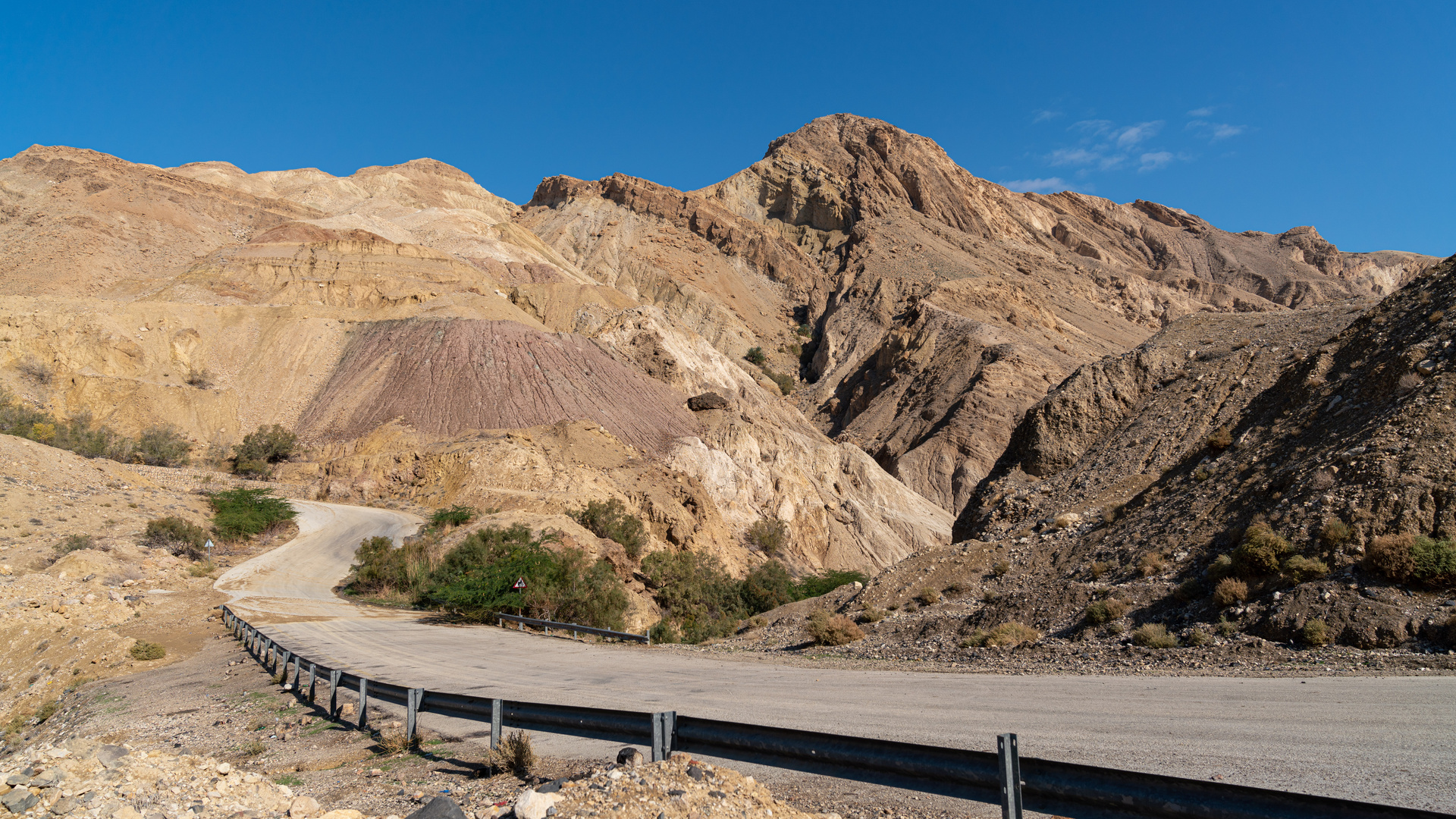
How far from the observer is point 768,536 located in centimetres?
4719

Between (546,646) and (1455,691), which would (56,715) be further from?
(1455,691)

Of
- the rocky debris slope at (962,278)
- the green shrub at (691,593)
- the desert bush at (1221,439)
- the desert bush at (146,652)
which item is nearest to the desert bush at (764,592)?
the green shrub at (691,593)

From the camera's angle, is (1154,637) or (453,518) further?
(453,518)

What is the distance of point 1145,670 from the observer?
9.98 meters

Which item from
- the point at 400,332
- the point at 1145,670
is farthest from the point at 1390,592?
the point at 400,332

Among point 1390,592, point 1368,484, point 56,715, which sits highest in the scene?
point 1368,484

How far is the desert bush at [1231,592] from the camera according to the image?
1088 cm

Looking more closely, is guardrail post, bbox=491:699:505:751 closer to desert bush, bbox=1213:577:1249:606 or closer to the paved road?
the paved road

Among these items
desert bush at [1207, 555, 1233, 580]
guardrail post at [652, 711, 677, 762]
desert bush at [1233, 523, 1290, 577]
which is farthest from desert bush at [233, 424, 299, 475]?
desert bush at [1233, 523, 1290, 577]

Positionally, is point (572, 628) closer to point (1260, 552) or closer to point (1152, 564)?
point (1152, 564)

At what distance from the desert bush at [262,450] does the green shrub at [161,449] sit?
2.78 metres

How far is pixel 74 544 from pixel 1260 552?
111ft

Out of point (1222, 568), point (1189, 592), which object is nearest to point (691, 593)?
point (1189, 592)

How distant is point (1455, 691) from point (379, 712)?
38.2 feet
